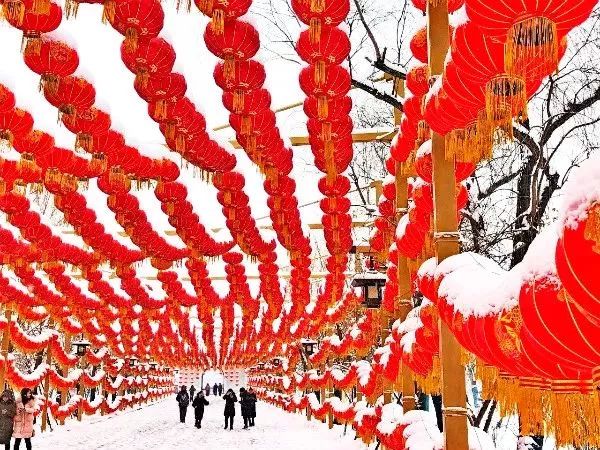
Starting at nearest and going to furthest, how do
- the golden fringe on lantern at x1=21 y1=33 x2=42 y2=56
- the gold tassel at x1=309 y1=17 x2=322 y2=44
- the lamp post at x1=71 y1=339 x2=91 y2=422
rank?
the gold tassel at x1=309 y1=17 x2=322 y2=44, the golden fringe on lantern at x1=21 y1=33 x2=42 y2=56, the lamp post at x1=71 y1=339 x2=91 y2=422

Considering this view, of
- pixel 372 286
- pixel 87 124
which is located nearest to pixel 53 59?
pixel 87 124

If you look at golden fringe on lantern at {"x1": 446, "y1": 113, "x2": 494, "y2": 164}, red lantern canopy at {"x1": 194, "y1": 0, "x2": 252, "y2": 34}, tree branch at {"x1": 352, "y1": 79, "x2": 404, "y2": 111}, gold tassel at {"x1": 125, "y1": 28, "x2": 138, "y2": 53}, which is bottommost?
golden fringe on lantern at {"x1": 446, "y1": 113, "x2": 494, "y2": 164}

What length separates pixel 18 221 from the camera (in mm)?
11023

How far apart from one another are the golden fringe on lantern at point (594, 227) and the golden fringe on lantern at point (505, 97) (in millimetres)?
2064

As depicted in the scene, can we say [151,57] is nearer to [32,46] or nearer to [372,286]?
[32,46]

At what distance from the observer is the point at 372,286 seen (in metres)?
11.3

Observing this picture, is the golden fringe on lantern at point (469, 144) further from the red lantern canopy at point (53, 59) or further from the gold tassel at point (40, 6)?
the red lantern canopy at point (53, 59)

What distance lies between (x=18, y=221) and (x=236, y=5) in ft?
22.8

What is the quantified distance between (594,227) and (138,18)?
4497 mm

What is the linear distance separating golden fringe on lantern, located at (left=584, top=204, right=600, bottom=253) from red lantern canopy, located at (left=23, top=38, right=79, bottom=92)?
5.31m

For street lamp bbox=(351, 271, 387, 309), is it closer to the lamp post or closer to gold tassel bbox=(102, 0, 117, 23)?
gold tassel bbox=(102, 0, 117, 23)

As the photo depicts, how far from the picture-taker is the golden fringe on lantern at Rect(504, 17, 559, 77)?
11.0 feet

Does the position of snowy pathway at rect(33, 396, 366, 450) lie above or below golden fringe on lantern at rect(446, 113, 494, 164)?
below

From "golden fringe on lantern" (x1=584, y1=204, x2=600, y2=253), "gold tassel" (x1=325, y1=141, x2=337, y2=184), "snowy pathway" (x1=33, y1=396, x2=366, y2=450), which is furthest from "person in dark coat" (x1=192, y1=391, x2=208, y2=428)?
"golden fringe on lantern" (x1=584, y1=204, x2=600, y2=253)
